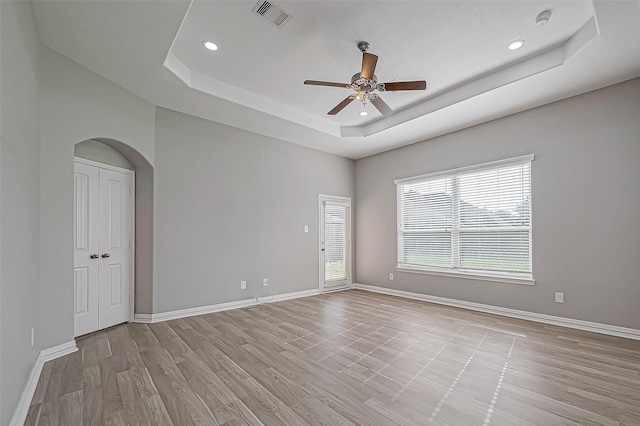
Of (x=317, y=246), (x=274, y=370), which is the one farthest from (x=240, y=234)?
(x=274, y=370)

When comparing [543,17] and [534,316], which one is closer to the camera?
[543,17]

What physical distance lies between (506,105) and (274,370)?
456cm

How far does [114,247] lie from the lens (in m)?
3.96

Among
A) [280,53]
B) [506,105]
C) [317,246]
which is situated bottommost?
[317,246]

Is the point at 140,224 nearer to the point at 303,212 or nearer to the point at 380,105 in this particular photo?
the point at 303,212

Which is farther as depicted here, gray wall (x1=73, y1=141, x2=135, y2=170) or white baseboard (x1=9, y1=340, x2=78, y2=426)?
gray wall (x1=73, y1=141, x2=135, y2=170)

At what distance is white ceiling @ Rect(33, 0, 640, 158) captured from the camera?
2629 mm

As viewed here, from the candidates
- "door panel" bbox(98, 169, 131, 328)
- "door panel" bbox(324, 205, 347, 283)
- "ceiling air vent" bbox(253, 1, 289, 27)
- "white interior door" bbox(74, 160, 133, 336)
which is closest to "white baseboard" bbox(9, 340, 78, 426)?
"white interior door" bbox(74, 160, 133, 336)

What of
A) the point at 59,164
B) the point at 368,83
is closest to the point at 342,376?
the point at 368,83

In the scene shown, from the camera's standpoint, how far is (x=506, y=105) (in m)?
4.21

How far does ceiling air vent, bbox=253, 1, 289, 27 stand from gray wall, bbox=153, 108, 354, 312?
2.36 meters

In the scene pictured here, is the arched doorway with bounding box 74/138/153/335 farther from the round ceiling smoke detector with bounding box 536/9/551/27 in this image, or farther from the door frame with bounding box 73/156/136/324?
the round ceiling smoke detector with bounding box 536/9/551/27

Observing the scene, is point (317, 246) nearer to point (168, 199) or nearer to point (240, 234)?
point (240, 234)

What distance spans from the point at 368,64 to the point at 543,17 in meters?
1.66
